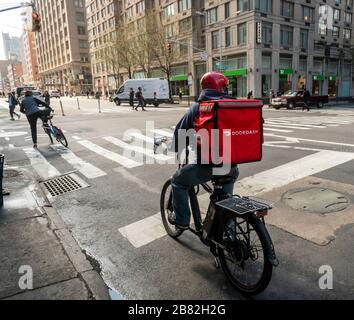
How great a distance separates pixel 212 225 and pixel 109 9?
7956cm

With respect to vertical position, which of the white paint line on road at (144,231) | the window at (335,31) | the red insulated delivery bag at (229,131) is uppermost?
the window at (335,31)

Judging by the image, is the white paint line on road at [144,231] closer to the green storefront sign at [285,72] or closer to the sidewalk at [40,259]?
the sidewalk at [40,259]

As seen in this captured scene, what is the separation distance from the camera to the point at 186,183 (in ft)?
11.9

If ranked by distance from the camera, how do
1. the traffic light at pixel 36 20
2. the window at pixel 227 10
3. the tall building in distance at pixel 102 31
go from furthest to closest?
the tall building in distance at pixel 102 31, the window at pixel 227 10, the traffic light at pixel 36 20

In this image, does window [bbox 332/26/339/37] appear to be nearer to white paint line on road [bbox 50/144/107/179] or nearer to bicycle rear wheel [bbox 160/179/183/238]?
white paint line on road [bbox 50/144/107/179]

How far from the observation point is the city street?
3.35m

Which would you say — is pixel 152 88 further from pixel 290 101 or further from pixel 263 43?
pixel 263 43

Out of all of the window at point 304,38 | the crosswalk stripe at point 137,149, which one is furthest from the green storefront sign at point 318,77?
the crosswalk stripe at point 137,149

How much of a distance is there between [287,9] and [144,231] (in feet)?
156

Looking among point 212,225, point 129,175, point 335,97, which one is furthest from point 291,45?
point 212,225

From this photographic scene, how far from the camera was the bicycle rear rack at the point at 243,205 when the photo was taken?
2937 mm

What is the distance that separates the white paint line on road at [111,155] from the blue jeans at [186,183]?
474 cm

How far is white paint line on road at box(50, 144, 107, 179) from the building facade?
27.1 metres
